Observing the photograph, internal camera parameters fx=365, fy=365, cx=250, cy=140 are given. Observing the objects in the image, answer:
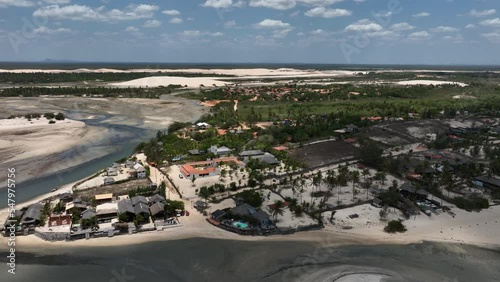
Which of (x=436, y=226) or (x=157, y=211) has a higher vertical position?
(x=157, y=211)

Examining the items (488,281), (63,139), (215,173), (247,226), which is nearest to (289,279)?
(247,226)

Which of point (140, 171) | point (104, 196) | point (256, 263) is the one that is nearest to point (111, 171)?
point (140, 171)

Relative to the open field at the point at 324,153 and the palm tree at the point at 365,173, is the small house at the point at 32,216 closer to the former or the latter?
the open field at the point at 324,153

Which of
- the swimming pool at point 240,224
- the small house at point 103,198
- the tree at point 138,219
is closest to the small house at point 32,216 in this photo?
the small house at point 103,198

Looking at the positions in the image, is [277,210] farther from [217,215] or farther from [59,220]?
[59,220]

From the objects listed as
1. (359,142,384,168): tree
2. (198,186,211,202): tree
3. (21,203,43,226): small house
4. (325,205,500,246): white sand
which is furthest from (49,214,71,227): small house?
(359,142,384,168): tree

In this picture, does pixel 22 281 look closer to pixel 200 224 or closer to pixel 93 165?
pixel 200 224
